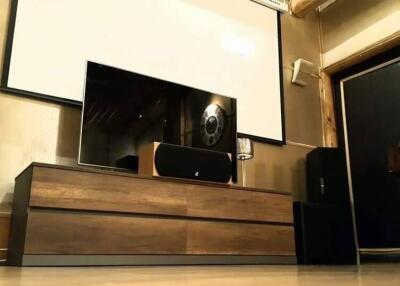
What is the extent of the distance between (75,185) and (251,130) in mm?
1650

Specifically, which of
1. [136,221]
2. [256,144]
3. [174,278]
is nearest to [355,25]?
[256,144]

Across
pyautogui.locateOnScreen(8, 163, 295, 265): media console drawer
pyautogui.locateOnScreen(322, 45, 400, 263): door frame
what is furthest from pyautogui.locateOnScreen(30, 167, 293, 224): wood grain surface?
pyautogui.locateOnScreen(322, 45, 400, 263): door frame

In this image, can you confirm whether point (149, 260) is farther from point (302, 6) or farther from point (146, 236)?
point (302, 6)

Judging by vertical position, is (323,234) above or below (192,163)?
below

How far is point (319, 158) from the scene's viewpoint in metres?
3.10

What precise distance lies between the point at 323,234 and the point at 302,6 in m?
2.15

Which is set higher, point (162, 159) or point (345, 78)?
point (345, 78)

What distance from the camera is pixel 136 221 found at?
6.54ft

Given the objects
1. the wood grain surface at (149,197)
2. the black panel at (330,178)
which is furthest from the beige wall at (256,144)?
the wood grain surface at (149,197)

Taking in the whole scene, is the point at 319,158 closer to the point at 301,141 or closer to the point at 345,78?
the point at 301,141

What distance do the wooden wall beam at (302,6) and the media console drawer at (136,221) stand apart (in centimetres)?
205

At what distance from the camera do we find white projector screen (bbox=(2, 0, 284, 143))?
2396mm

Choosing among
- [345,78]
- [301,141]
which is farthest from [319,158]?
[345,78]

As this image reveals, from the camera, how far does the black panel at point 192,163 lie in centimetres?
218
